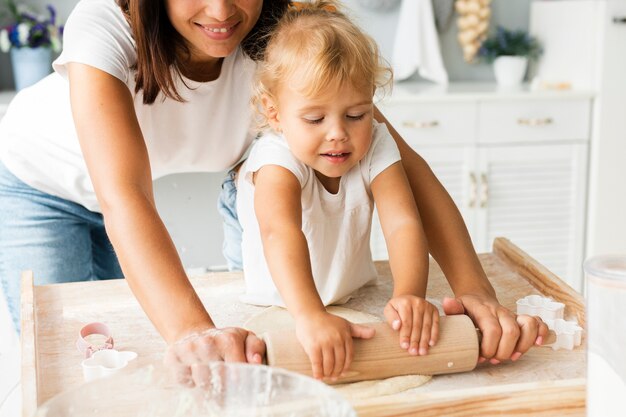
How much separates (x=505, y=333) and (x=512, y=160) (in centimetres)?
207

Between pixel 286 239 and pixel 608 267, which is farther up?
pixel 608 267

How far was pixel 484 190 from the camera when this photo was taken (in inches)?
116

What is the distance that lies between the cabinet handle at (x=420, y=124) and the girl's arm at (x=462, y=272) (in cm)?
141

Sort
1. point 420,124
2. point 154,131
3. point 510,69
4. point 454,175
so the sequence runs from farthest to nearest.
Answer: point 510,69 < point 454,175 < point 420,124 < point 154,131

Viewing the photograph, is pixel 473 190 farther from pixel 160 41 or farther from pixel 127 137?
pixel 127 137

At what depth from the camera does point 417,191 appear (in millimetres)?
1286

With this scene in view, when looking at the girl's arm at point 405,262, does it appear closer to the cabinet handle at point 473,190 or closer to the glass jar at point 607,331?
the glass jar at point 607,331

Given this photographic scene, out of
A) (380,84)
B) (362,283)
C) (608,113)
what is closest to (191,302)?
(362,283)

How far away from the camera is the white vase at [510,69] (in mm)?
3193

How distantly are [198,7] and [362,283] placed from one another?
52 centimetres

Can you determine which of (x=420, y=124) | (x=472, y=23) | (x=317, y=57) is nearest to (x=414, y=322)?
(x=317, y=57)

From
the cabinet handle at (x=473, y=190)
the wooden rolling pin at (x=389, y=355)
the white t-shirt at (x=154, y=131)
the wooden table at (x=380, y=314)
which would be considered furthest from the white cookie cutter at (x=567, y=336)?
the cabinet handle at (x=473, y=190)

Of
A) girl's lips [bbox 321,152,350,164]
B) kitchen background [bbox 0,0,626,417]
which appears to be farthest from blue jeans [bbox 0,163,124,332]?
kitchen background [bbox 0,0,626,417]

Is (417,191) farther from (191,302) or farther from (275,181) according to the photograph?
(191,302)
